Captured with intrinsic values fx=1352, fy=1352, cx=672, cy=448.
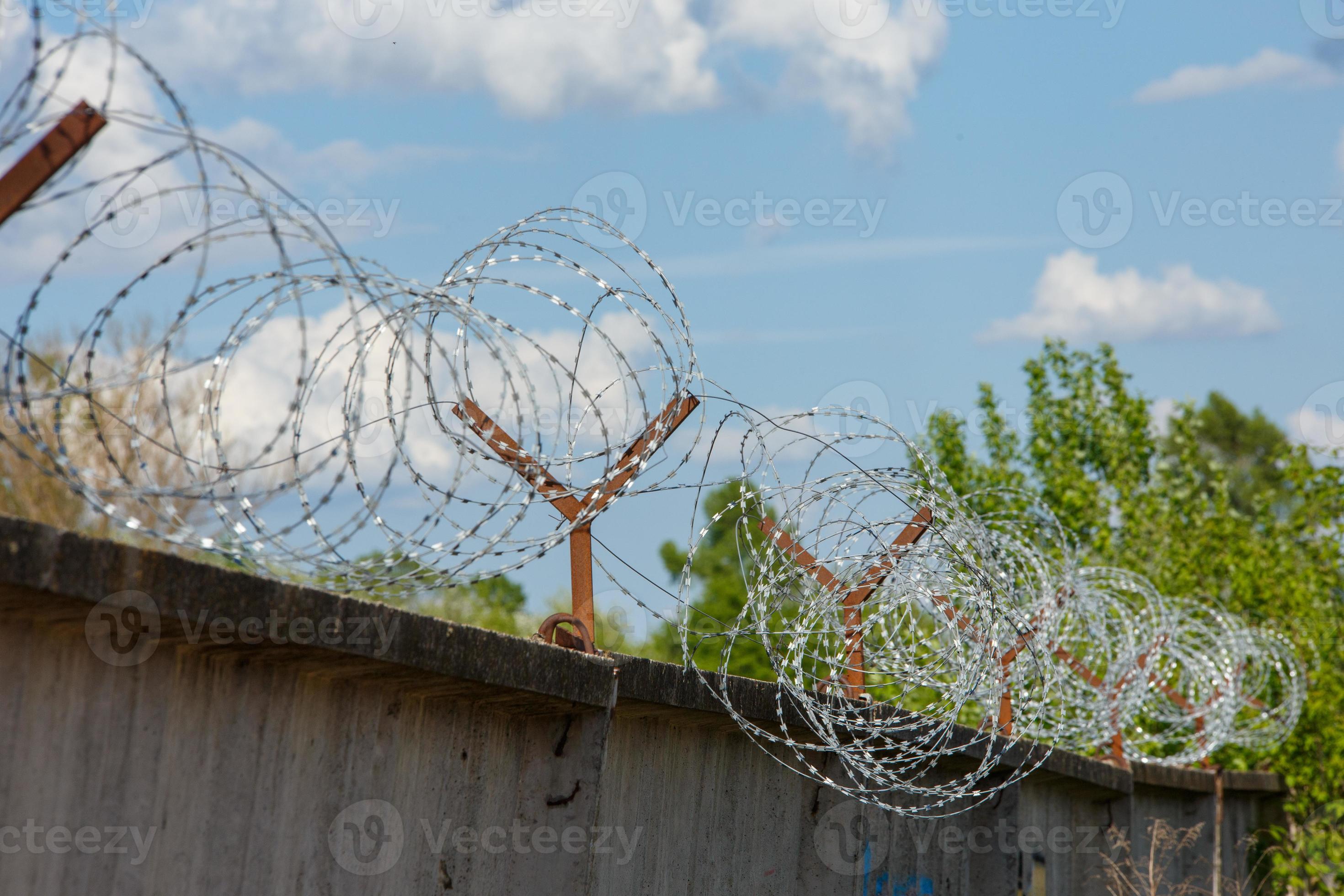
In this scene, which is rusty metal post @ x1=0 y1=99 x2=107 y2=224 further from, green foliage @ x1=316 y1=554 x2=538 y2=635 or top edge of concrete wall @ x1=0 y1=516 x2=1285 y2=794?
green foliage @ x1=316 y1=554 x2=538 y2=635

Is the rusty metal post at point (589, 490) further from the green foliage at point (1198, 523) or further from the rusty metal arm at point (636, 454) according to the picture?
the green foliage at point (1198, 523)

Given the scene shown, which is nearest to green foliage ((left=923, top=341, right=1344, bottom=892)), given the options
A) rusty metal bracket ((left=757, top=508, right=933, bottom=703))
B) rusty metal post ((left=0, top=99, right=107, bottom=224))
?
rusty metal bracket ((left=757, top=508, right=933, bottom=703))

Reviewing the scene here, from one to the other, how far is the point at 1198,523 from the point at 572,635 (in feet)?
32.8

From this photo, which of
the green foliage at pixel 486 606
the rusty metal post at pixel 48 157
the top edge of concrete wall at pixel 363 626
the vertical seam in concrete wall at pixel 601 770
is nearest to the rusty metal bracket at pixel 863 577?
the top edge of concrete wall at pixel 363 626

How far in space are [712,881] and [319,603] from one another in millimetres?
2531

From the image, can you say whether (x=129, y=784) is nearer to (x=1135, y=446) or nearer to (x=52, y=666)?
(x=52, y=666)

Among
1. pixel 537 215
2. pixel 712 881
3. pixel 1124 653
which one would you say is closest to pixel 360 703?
pixel 537 215

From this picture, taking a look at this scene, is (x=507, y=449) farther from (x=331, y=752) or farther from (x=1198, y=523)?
(x=1198, y=523)

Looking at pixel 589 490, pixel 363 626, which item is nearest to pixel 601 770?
pixel 589 490

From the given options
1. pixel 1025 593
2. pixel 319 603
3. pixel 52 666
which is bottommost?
pixel 52 666

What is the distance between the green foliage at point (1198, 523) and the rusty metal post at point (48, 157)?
10303 mm

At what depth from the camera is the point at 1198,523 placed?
1262cm

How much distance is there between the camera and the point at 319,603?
2.94 meters

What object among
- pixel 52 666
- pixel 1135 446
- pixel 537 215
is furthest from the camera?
pixel 1135 446
